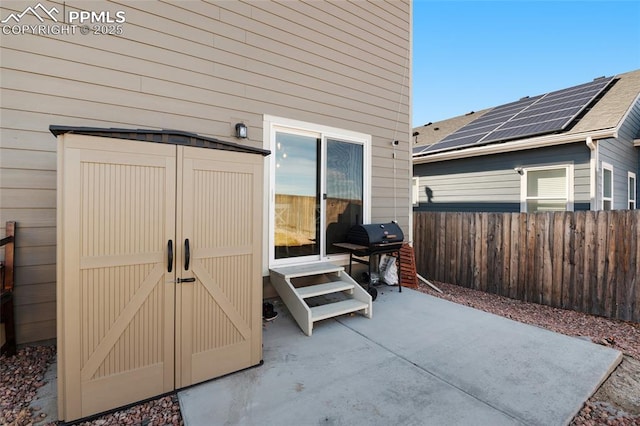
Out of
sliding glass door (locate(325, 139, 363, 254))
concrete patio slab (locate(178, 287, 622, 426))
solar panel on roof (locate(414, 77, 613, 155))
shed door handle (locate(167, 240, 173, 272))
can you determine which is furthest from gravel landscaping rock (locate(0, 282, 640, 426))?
solar panel on roof (locate(414, 77, 613, 155))

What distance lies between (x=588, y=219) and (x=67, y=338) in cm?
590

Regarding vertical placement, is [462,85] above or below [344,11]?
above

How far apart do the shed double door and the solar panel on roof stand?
7.31m

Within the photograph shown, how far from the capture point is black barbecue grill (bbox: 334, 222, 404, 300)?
4.23 meters

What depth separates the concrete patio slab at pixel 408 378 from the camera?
1.93m

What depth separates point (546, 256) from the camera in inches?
181

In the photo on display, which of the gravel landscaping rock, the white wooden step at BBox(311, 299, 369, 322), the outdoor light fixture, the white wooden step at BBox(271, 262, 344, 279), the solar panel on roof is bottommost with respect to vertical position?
the gravel landscaping rock

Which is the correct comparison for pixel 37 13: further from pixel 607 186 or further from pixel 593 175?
pixel 607 186

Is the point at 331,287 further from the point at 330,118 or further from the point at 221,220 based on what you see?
the point at 330,118

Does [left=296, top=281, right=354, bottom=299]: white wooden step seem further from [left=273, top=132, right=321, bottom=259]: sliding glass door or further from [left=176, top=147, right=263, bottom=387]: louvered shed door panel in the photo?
[left=176, top=147, right=263, bottom=387]: louvered shed door panel

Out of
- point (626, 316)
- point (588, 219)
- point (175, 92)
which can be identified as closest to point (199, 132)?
point (175, 92)

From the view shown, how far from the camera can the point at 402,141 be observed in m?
5.39

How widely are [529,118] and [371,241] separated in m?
6.61

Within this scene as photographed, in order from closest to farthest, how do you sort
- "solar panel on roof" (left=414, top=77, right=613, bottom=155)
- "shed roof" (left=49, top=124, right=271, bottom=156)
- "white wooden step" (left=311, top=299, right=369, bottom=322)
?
"shed roof" (left=49, top=124, right=271, bottom=156) < "white wooden step" (left=311, top=299, right=369, bottom=322) < "solar panel on roof" (left=414, top=77, right=613, bottom=155)
